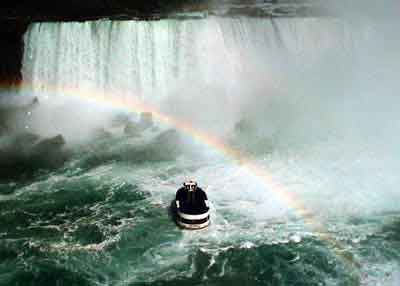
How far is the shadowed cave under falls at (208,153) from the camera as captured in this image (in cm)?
1748

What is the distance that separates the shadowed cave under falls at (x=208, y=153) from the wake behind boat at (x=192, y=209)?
508mm

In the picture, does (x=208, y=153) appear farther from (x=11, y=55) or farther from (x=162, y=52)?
(x=11, y=55)

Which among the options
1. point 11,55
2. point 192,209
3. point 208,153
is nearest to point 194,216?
point 192,209

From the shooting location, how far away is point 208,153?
26.2 meters

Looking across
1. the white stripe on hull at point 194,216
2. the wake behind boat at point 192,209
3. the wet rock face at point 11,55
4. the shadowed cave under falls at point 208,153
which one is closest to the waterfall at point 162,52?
the shadowed cave under falls at point 208,153

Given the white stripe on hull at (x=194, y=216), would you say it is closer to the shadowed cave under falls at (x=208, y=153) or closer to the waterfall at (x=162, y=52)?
the shadowed cave under falls at (x=208, y=153)

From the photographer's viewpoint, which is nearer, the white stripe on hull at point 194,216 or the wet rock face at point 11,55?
the white stripe on hull at point 194,216

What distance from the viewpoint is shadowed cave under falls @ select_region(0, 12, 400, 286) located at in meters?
17.5

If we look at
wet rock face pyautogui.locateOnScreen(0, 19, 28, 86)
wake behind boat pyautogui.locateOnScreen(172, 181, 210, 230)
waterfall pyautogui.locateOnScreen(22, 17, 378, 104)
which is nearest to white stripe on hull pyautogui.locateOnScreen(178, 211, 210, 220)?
wake behind boat pyautogui.locateOnScreen(172, 181, 210, 230)

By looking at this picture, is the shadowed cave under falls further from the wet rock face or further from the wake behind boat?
the wet rock face

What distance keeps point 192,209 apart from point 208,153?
800cm

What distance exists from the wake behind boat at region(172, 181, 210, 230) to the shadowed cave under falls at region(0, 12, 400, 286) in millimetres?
508

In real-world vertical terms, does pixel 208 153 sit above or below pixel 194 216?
above

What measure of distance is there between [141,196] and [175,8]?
1924cm
